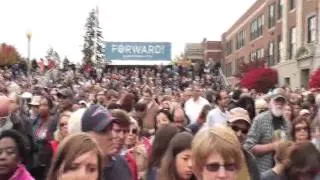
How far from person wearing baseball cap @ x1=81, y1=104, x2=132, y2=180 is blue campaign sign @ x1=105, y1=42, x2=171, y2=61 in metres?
56.5

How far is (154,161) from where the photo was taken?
5.30 metres

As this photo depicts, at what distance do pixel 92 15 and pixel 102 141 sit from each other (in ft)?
231

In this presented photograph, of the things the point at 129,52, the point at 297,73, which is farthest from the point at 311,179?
the point at 129,52

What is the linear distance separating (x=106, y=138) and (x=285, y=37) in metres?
42.6

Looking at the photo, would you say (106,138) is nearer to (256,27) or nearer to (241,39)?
(256,27)

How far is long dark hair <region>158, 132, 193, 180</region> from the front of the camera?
449 centimetres

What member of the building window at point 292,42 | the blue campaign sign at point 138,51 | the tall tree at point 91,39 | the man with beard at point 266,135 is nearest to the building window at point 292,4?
the building window at point 292,42

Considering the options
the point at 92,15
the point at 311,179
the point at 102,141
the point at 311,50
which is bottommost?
the point at 311,179

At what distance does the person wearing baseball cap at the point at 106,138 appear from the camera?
4.85 m

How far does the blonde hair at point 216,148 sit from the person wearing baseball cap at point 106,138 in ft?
4.37

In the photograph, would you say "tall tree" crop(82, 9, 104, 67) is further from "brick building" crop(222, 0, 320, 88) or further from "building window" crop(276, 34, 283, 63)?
"building window" crop(276, 34, 283, 63)

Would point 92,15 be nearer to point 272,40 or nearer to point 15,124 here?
point 272,40

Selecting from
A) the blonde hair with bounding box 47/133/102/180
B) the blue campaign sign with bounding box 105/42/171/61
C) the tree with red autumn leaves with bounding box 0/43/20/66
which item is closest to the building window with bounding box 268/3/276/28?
the blue campaign sign with bounding box 105/42/171/61

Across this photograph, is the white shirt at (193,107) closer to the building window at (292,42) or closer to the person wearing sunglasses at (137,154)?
the person wearing sunglasses at (137,154)
